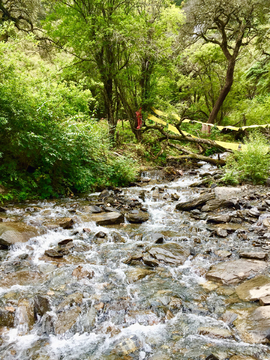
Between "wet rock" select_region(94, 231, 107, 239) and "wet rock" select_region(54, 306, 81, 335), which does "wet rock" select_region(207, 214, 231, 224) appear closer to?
"wet rock" select_region(94, 231, 107, 239)

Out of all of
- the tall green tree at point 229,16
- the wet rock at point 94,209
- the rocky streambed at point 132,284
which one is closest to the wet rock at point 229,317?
the rocky streambed at point 132,284

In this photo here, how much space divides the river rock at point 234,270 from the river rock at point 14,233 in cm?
321

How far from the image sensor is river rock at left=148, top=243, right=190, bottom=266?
388cm

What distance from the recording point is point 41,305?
2.64 m

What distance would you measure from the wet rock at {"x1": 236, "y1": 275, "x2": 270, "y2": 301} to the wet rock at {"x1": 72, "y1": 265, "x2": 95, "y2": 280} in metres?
2.03

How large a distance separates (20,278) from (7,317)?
30.9 inches

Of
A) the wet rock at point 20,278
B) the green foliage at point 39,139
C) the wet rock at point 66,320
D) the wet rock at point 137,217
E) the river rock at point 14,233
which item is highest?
the green foliage at point 39,139

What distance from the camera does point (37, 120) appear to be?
5812mm

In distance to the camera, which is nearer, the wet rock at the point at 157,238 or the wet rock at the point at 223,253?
the wet rock at the point at 223,253

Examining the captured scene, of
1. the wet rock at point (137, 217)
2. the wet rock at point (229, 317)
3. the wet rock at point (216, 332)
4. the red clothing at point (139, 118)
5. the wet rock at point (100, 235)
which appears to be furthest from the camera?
the red clothing at point (139, 118)

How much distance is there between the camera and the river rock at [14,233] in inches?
155

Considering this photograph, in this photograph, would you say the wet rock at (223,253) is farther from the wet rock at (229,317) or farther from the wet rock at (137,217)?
the wet rock at (137,217)

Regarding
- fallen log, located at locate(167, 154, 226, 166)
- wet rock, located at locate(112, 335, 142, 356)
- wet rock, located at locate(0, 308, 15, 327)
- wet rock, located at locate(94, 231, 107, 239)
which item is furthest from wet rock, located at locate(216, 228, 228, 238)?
fallen log, located at locate(167, 154, 226, 166)

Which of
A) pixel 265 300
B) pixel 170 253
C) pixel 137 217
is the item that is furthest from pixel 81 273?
pixel 137 217
